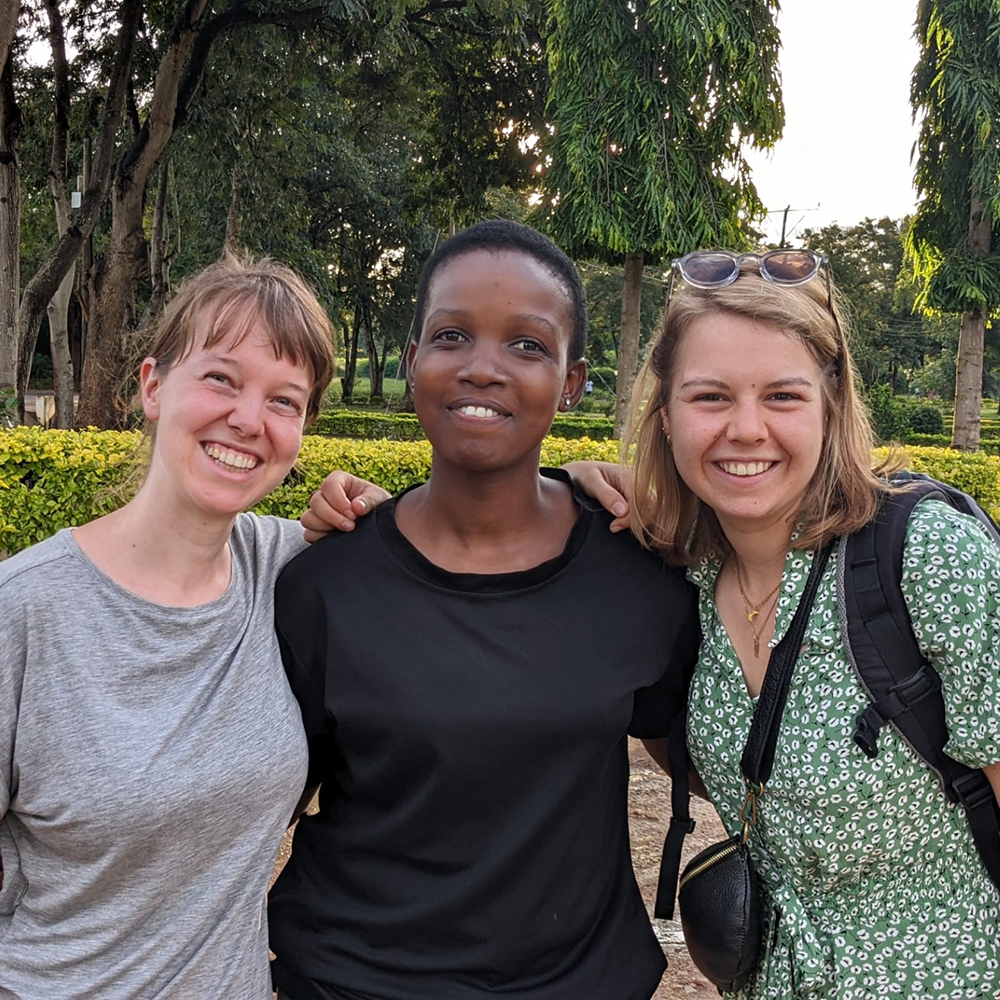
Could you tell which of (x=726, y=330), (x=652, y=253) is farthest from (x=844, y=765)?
(x=652, y=253)

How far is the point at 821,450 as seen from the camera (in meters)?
1.82

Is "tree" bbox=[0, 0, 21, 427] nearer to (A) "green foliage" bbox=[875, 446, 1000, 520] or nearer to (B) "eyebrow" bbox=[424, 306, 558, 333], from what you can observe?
(B) "eyebrow" bbox=[424, 306, 558, 333]

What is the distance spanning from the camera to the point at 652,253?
12.5 meters

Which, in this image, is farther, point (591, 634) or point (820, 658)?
point (591, 634)

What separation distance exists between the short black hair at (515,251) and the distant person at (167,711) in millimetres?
331

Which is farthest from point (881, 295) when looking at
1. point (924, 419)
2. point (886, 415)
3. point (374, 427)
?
point (374, 427)

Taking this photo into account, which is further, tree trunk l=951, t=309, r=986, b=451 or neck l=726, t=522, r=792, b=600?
tree trunk l=951, t=309, r=986, b=451

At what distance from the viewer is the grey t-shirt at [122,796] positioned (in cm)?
141

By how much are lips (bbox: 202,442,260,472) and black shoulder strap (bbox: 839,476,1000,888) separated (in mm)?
1142

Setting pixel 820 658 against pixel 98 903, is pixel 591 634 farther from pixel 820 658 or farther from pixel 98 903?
pixel 98 903

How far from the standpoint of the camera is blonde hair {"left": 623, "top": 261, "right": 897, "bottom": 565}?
1.75 m

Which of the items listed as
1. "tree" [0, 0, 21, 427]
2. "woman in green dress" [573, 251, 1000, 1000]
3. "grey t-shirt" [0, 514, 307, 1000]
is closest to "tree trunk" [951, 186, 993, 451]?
"tree" [0, 0, 21, 427]

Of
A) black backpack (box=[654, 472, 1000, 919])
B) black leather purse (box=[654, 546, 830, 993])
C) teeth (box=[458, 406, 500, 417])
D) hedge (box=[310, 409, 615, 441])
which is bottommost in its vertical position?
hedge (box=[310, 409, 615, 441])

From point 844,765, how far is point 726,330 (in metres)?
0.85
